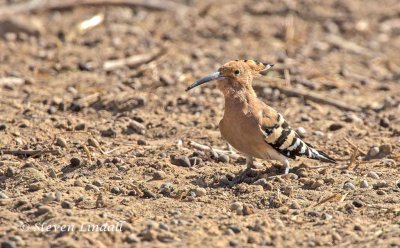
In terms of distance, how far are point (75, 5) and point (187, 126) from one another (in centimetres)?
465

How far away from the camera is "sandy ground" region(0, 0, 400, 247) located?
551 centimetres

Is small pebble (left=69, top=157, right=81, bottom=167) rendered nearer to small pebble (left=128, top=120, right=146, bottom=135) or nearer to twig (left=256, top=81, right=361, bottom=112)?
small pebble (left=128, top=120, right=146, bottom=135)

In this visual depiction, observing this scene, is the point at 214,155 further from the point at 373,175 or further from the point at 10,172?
the point at 10,172

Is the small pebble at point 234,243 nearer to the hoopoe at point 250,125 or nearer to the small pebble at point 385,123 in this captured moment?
the hoopoe at point 250,125

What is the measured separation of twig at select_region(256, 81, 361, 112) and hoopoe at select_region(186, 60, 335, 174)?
6.63ft

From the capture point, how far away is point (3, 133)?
7422 mm

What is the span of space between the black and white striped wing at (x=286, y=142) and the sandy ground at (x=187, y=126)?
0.14m

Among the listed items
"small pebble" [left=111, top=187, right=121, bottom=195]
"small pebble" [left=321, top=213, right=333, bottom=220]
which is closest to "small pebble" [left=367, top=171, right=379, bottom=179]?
"small pebble" [left=321, top=213, right=333, bottom=220]

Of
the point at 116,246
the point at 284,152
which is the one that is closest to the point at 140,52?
the point at 284,152

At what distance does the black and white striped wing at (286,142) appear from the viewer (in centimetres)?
A: 675

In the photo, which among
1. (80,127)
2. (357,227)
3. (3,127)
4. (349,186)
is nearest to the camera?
(357,227)

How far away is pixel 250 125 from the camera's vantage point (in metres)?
6.71

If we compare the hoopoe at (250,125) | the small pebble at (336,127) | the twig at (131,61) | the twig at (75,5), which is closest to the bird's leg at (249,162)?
the hoopoe at (250,125)

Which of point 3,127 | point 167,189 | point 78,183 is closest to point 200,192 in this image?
point 167,189
